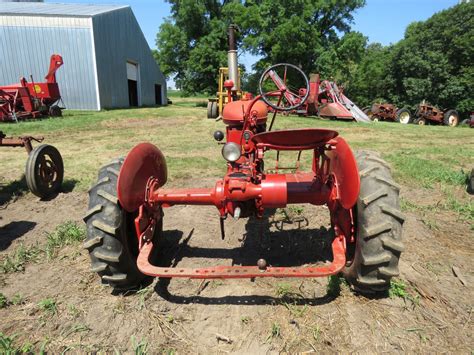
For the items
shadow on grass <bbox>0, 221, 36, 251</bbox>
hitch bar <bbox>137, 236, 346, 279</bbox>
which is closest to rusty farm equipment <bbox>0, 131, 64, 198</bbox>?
shadow on grass <bbox>0, 221, 36, 251</bbox>

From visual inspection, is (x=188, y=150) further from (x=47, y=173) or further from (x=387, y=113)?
(x=387, y=113)

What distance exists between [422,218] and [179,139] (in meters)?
7.29

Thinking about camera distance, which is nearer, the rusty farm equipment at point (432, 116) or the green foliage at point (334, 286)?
the green foliage at point (334, 286)

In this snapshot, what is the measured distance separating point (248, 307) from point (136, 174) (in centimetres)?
132

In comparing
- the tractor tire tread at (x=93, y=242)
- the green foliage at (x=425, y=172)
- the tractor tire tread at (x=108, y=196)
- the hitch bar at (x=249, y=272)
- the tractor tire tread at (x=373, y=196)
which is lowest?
the green foliage at (x=425, y=172)

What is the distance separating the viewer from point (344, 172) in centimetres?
245

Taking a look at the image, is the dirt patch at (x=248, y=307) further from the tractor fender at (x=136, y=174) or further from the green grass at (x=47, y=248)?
the tractor fender at (x=136, y=174)

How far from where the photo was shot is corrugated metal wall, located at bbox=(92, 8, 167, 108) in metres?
19.7

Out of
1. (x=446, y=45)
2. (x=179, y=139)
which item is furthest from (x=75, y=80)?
(x=446, y=45)

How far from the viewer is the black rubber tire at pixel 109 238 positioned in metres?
2.51

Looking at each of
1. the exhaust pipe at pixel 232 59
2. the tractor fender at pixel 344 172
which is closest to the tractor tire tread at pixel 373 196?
the tractor fender at pixel 344 172

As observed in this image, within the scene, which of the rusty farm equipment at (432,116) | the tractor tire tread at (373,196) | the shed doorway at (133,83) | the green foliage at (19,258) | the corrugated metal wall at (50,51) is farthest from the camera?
the shed doorway at (133,83)

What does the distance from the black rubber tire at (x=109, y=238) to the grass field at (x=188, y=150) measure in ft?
10.0

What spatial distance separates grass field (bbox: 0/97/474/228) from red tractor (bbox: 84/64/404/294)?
8.28ft
